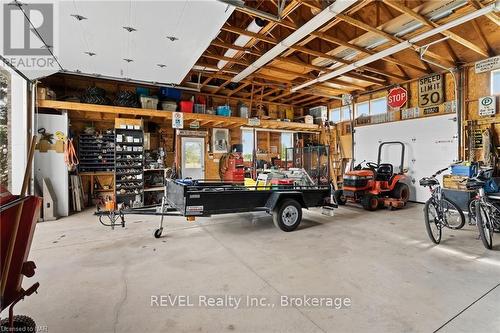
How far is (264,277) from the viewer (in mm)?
2611

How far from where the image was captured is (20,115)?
489 cm

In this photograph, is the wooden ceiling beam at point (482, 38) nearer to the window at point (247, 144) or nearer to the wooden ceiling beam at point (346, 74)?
the wooden ceiling beam at point (346, 74)

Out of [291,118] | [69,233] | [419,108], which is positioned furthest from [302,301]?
→ [291,118]

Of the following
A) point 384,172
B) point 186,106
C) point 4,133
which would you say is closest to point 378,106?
point 384,172

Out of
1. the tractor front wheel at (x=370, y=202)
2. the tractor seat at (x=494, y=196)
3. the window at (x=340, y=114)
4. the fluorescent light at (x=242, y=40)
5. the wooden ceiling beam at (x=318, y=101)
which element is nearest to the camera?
the tractor seat at (x=494, y=196)

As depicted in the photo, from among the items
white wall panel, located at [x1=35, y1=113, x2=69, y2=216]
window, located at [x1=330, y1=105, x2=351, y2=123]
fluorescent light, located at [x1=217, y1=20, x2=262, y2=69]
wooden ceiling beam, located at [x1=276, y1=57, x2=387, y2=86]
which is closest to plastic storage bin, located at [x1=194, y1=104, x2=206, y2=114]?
fluorescent light, located at [x1=217, y1=20, x2=262, y2=69]

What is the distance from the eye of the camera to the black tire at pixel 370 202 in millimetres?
5859

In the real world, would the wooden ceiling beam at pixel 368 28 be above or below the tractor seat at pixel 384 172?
above

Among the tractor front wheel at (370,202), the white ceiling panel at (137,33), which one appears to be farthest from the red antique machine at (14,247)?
the tractor front wheel at (370,202)

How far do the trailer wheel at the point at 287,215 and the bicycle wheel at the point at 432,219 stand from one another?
188cm

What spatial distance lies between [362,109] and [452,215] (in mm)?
5191

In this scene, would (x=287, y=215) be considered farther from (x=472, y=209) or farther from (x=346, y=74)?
(x=346, y=74)

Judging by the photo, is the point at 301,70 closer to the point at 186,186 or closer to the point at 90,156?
the point at 186,186

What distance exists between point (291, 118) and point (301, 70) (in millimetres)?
3662
